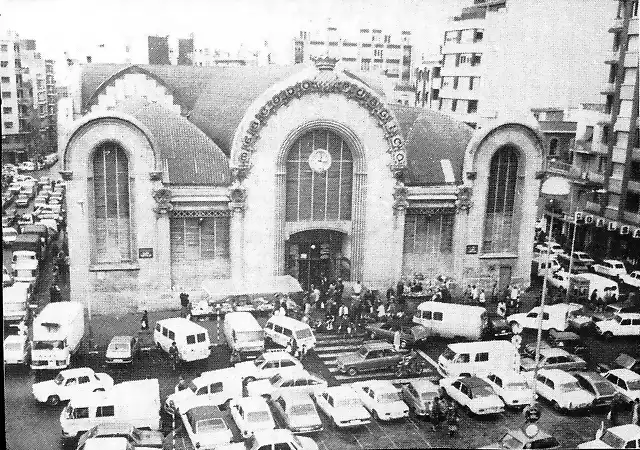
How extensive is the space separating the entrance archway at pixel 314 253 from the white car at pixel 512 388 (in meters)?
6.74

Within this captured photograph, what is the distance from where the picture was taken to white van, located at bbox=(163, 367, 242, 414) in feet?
51.1

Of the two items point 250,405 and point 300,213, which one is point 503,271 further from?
point 250,405

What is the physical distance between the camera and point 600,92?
19.0 m

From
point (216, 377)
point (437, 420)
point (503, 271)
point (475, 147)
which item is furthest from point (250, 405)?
point (475, 147)

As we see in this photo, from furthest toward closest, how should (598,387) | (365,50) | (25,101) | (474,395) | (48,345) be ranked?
(25,101) → (365,50) → (48,345) → (598,387) → (474,395)

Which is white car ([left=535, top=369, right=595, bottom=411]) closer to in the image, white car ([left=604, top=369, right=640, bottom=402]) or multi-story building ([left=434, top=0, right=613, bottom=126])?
white car ([left=604, top=369, right=640, bottom=402])

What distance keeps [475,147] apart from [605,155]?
4123mm

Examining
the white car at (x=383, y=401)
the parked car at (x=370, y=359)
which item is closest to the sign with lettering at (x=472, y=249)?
the parked car at (x=370, y=359)

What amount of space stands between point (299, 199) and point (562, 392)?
10.0 m

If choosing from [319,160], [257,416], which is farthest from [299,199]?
[257,416]

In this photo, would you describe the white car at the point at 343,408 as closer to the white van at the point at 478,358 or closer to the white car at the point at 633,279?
the white van at the point at 478,358

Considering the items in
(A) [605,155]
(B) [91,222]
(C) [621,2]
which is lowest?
(B) [91,222]

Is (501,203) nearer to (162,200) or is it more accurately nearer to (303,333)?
(303,333)

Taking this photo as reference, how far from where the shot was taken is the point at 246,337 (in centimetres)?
1825
